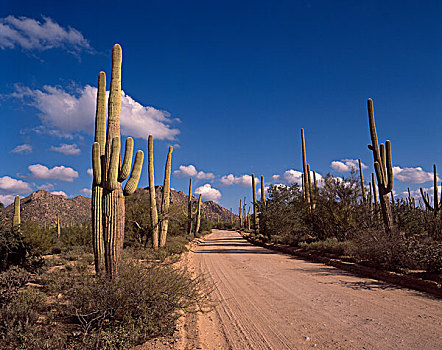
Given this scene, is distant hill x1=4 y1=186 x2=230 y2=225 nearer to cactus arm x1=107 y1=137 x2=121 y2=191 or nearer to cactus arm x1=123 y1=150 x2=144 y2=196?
cactus arm x1=123 y1=150 x2=144 y2=196

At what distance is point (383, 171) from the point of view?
16.0m

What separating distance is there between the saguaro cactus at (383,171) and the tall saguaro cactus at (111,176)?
11996 mm

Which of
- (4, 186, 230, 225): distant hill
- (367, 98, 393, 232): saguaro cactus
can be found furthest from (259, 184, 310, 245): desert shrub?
(4, 186, 230, 225): distant hill

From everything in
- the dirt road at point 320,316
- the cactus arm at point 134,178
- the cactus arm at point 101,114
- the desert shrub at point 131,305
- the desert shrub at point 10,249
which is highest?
the cactus arm at point 101,114

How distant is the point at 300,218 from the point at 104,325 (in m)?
22.8

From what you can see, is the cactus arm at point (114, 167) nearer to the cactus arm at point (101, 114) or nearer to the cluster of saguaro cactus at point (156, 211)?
the cactus arm at point (101, 114)

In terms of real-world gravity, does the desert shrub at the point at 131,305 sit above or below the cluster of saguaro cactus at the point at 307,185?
below

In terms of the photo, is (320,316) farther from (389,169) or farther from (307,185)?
(307,185)

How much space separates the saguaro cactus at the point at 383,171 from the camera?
1511cm

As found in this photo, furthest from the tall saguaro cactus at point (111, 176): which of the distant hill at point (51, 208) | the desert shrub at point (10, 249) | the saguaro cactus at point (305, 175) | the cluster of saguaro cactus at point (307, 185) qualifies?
the distant hill at point (51, 208)

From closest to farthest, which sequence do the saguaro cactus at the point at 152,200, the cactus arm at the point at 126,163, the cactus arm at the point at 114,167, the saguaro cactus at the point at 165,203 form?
the cactus arm at the point at 114,167 → the cactus arm at the point at 126,163 → the saguaro cactus at the point at 152,200 → the saguaro cactus at the point at 165,203

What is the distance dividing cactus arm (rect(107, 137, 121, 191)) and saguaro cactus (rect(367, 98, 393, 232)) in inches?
495

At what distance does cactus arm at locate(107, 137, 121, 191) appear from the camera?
808 centimetres

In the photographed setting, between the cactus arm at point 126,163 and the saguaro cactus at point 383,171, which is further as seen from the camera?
the saguaro cactus at point 383,171
